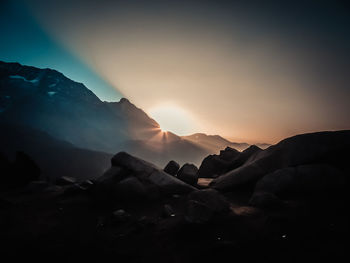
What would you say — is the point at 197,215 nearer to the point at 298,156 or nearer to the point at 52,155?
the point at 298,156

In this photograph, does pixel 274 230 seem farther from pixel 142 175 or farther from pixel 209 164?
pixel 209 164

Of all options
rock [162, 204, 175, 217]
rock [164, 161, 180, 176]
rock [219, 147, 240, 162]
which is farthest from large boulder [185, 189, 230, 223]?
rock [219, 147, 240, 162]

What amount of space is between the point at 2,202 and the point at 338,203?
17.2 m

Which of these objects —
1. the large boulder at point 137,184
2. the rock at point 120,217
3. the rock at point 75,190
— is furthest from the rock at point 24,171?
the rock at point 120,217

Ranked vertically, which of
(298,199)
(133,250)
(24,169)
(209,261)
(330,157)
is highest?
(330,157)

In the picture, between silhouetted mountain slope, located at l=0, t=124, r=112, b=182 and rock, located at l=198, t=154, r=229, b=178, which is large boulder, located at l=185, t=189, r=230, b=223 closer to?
rock, located at l=198, t=154, r=229, b=178

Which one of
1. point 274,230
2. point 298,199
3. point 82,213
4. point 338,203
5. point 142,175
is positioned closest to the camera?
point 274,230

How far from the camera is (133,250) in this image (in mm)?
4922

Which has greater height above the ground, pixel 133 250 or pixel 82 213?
pixel 133 250

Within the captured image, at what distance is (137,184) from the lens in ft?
32.1

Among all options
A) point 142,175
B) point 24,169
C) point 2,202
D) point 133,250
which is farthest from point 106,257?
point 24,169

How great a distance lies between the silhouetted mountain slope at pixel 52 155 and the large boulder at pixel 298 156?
85.8m

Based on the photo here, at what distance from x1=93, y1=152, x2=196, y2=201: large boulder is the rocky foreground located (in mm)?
62

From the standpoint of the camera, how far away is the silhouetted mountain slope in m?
83.3
